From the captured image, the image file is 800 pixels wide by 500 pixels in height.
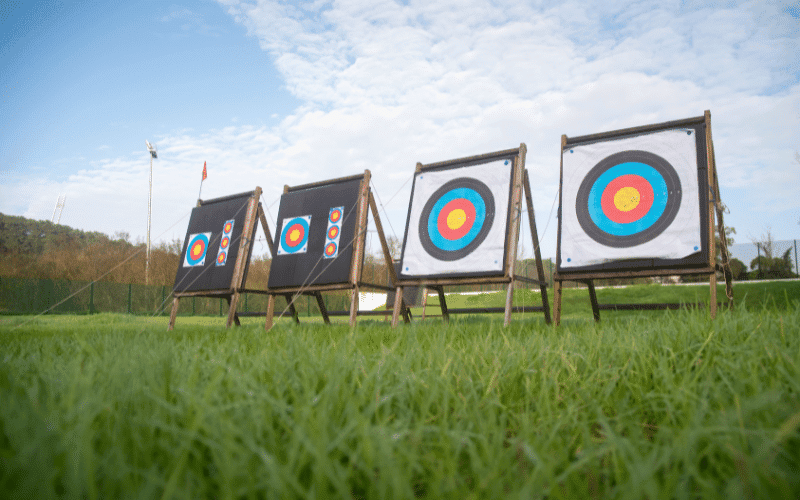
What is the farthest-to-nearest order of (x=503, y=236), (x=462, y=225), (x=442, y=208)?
(x=442, y=208) → (x=462, y=225) → (x=503, y=236)

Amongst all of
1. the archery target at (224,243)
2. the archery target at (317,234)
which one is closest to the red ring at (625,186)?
the archery target at (317,234)

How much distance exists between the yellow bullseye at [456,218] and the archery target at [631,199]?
88cm

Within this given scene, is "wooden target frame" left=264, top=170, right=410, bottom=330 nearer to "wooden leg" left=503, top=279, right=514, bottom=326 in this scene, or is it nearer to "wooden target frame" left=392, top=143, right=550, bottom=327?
"wooden target frame" left=392, top=143, right=550, bottom=327

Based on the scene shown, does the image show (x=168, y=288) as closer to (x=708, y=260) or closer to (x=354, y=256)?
(x=354, y=256)

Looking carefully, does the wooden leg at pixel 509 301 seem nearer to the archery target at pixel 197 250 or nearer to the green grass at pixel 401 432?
the green grass at pixel 401 432

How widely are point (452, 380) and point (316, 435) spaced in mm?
552

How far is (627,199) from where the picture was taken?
11.5 feet

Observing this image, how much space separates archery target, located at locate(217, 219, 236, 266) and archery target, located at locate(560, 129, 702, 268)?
376cm

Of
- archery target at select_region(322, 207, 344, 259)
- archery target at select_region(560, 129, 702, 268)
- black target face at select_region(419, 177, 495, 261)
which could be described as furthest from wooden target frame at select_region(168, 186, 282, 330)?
archery target at select_region(560, 129, 702, 268)

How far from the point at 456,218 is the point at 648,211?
158 cm

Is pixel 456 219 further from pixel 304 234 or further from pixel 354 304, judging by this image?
pixel 304 234

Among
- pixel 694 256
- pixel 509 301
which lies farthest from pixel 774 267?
pixel 509 301

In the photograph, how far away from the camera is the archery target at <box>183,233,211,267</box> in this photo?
17.7 feet

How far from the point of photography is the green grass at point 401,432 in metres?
0.59
